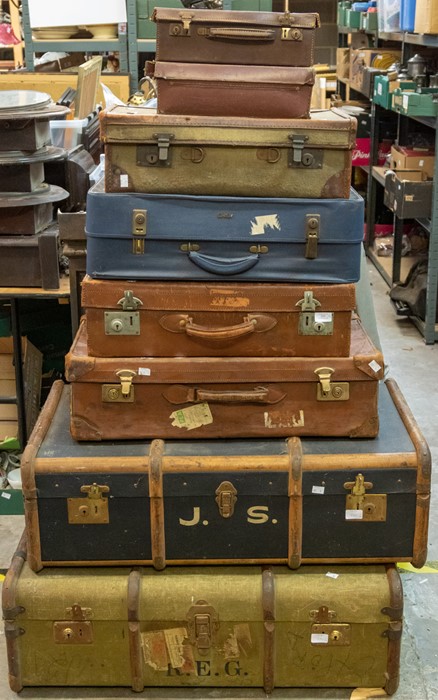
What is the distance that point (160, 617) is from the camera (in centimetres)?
239

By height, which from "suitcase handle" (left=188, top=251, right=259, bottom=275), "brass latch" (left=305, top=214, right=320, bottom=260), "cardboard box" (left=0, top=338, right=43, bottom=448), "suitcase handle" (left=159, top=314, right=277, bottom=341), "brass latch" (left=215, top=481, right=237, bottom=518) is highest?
"brass latch" (left=305, top=214, right=320, bottom=260)

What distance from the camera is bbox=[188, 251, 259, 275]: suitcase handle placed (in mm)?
2301

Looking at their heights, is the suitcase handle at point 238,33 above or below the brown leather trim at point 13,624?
above

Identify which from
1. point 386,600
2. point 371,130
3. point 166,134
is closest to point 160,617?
point 386,600

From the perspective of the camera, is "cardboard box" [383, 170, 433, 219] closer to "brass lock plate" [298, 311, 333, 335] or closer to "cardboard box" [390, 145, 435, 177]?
"cardboard box" [390, 145, 435, 177]

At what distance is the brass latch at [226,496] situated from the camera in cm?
234

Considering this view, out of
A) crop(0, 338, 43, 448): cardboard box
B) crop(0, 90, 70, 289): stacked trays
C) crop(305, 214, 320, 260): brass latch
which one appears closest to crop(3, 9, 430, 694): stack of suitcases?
crop(305, 214, 320, 260): brass latch

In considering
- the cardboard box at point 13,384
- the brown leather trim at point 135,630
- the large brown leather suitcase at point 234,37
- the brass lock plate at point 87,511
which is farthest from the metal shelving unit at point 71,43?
the brown leather trim at point 135,630

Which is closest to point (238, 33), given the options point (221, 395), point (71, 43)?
point (221, 395)

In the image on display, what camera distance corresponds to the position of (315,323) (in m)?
2.36

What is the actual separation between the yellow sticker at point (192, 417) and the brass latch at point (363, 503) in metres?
0.43

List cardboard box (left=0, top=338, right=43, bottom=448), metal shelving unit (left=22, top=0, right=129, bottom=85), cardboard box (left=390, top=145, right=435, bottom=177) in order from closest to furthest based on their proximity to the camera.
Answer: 1. cardboard box (left=0, top=338, right=43, bottom=448)
2. metal shelving unit (left=22, top=0, right=129, bottom=85)
3. cardboard box (left=390, top=145, right=435, bottom=177)

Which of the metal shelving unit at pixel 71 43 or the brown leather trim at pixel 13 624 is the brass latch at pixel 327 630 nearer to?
the brown leather trim at pixel 13 624

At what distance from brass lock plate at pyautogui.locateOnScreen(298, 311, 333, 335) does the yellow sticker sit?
34 centimetres
